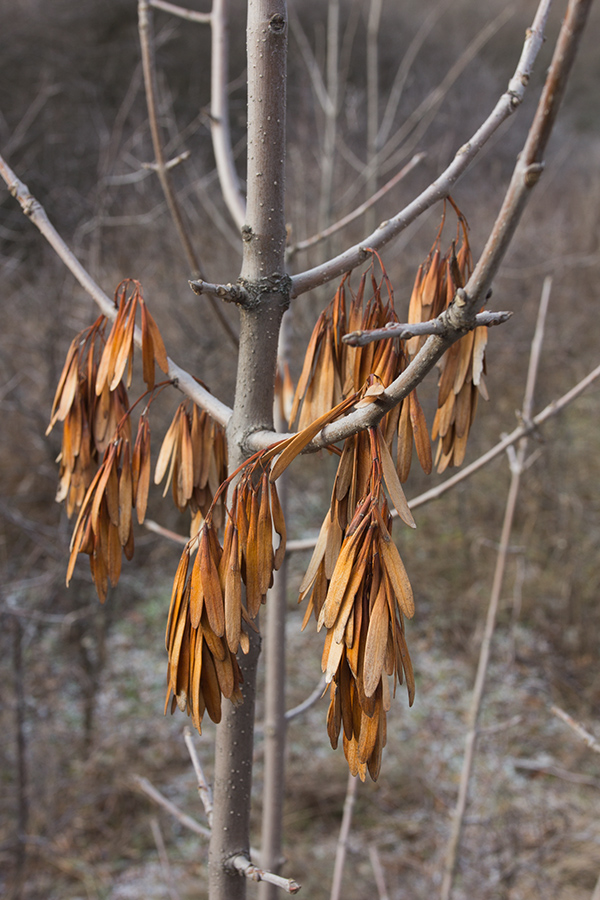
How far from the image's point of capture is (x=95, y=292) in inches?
29.2

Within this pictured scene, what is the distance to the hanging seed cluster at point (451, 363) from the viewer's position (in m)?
0.59

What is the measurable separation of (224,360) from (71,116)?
9.17ft

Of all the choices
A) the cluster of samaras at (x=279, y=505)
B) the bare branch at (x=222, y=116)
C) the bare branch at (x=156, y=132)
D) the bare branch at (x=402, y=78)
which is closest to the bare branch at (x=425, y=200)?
the cluster of samaras at (x=279, y=505)

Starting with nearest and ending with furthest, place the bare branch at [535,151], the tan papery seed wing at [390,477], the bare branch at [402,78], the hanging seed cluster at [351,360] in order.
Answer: the bare branch at [535,151], the tan papery seed wing at [390,477], the hanging seed cluster at [351,360], the bare branch at [402,78]

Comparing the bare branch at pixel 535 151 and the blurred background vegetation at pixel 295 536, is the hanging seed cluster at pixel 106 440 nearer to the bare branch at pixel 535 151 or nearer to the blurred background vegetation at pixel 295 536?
the bare branch at pixel 535 151

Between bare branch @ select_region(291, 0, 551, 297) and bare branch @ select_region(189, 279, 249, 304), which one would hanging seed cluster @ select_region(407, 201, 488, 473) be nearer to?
bare branch @ select_region(291, 0, 551, 297)

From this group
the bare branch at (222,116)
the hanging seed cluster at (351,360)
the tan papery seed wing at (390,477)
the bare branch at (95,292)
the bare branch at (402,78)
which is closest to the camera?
the tan papery seed wing at (390,477)

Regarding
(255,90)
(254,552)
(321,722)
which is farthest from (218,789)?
(321,722)

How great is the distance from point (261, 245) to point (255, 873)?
2.02 ft

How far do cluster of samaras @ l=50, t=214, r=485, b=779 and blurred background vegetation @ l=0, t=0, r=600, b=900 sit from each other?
125cm

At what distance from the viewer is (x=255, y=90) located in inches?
22.7

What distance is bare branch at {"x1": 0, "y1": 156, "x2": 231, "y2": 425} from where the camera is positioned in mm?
650

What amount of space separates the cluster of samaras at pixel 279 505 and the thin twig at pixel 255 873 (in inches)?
8.7

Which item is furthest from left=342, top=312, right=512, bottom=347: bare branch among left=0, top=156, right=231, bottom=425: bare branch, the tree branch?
left=0, top=156, right=231, bottom=425: bare branch
